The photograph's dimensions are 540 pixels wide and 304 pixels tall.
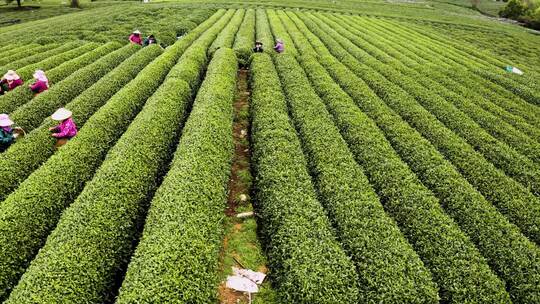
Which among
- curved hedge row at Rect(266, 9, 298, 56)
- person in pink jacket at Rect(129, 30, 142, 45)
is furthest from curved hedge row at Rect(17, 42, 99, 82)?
curved hedge row at Rect(266, 9, 298, 56)

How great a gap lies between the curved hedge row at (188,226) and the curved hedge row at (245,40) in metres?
11.2

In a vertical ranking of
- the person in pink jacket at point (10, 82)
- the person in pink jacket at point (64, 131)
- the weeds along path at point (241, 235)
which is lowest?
the weeds along path at point (241, 235)

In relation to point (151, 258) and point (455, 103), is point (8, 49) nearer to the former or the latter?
point (151, 258)

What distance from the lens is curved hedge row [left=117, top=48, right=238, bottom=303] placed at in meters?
7.07

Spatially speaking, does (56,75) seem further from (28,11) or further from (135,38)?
(28,11)

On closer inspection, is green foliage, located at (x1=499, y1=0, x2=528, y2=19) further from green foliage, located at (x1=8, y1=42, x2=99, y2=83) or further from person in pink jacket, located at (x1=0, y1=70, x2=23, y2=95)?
person in pink jacket, located at (x1=0, y1=70, x2=23, y2=95)

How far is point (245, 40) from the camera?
91.7 feet

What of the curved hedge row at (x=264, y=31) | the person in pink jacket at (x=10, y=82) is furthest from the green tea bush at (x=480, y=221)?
the person in pink jacket at (x=10, y=82)

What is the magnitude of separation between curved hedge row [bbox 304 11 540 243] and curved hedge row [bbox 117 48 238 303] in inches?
312

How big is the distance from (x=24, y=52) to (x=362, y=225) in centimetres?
2609

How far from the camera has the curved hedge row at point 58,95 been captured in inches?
581

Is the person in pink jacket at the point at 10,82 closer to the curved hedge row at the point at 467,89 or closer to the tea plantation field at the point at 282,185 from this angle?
the tea plantation field at the point at 282,185

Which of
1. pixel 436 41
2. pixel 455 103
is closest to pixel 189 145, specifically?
pixel 455 103

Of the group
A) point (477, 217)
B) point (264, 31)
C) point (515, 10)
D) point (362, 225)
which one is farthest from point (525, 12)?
point (362, 225)
